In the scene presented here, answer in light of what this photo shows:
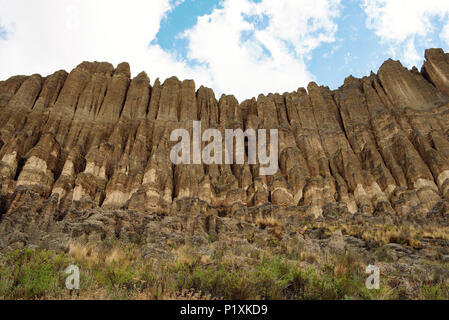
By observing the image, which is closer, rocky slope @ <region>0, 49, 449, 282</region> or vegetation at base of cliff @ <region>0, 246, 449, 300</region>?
vegetation at base of cliff @ <region>0, 246, 449, 300</region>

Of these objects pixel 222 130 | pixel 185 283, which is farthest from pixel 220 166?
pixel 185 283

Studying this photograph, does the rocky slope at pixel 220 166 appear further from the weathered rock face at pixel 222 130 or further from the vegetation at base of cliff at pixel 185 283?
the vegetation at base of cliff at pixel 185 283

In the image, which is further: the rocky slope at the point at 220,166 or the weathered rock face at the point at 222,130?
the weathered rock face at the point at 222,130

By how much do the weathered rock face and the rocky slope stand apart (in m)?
0.13

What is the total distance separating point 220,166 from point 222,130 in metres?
5.56

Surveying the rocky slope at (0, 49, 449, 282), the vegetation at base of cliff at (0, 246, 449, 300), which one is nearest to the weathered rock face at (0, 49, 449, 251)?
the rocky slope at (0, 49, 449, 282)

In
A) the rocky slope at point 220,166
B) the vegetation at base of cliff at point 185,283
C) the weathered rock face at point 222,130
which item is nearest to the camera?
the vegetation at base of cliff at point 185,283

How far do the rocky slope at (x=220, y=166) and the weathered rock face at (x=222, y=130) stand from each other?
13 cm

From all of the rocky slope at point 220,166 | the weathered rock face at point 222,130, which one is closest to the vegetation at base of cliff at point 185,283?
the rocky slope at point 220,166

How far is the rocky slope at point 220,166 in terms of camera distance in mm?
16984

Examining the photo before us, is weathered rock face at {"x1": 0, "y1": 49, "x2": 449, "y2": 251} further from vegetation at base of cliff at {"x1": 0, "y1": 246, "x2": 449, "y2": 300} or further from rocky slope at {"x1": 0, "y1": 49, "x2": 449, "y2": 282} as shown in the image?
vegetation at base of cliff at {"x1": 0, "y1": 246, "x2": 449, "y2": 300}

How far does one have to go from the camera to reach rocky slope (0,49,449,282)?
16984 millimetres

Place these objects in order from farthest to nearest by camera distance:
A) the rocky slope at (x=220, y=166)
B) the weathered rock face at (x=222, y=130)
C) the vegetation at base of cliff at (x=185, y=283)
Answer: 1. the weathered rock face at (x=222, y=130)
2. the rocky slope at (x=220, y=166)
3. the vegetation at base of cliff at (x=185, y=283)
